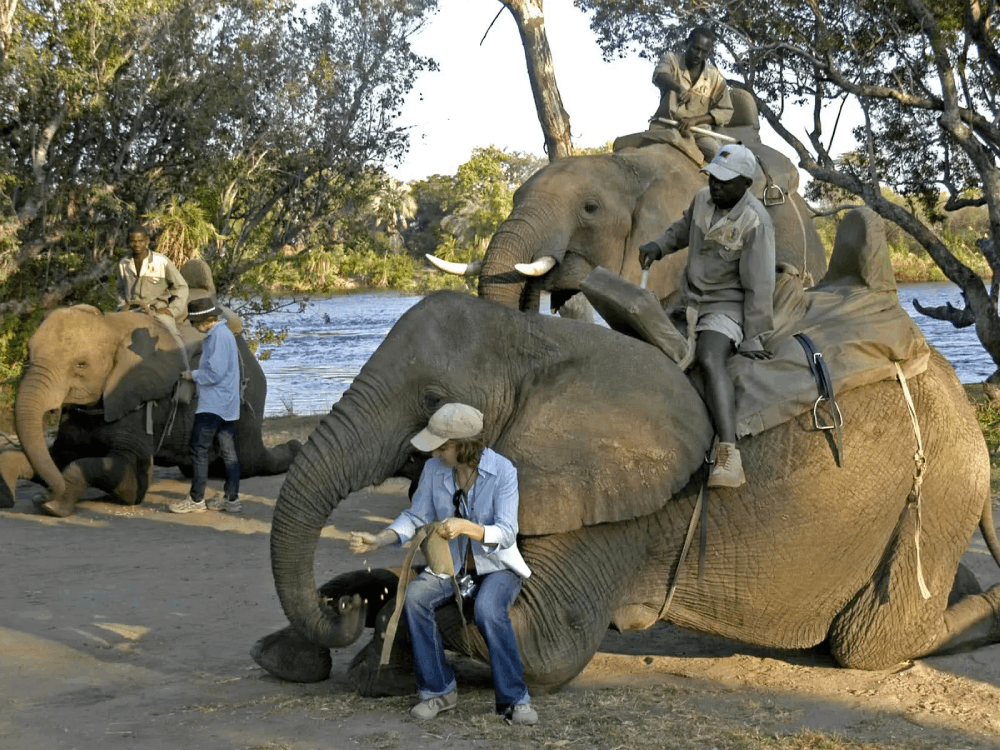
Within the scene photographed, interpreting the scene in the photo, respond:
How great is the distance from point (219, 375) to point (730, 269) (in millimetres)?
6221

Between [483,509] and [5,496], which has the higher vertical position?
[483,509]

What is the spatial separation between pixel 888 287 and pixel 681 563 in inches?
72.2

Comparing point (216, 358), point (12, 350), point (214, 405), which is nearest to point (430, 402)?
point (216, 358)

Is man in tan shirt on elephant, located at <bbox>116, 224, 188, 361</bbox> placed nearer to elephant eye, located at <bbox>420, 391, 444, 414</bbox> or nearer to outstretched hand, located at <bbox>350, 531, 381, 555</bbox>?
elephant eye, located at <bbox>420, 391, 444, 414</bbox>

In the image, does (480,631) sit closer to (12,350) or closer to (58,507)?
(58,507)

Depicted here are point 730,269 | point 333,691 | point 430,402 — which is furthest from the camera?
point 730,269

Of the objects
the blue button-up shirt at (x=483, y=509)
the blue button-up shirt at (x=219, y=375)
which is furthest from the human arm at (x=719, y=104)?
the blue button-up shirt at (x=483, y=509)

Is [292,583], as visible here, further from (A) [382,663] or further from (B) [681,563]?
(B) [681,563]

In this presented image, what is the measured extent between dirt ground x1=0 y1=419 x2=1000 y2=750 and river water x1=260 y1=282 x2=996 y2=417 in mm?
11833

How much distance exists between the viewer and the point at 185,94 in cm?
1900

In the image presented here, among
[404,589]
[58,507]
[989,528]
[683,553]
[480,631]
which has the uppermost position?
[989,528]

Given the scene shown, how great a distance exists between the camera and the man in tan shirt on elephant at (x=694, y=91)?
11922mm

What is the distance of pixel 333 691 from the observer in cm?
626

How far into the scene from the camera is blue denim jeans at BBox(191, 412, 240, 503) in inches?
471
